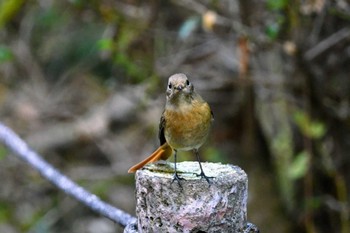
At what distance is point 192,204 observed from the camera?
5.12ft

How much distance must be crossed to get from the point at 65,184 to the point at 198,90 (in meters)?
2.44

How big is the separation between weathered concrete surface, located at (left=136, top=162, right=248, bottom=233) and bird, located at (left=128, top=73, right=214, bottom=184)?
2.15 feet

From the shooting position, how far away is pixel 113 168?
5.80 metres

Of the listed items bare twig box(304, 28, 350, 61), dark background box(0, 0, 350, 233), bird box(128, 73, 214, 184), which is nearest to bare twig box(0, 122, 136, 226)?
bird box(128, 73, 214, 184)

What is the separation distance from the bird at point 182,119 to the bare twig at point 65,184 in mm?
290

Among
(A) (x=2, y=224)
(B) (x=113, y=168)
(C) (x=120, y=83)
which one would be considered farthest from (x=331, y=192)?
(A) (x=2, y=224)

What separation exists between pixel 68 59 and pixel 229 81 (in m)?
2.88

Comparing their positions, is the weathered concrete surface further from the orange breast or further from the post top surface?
the orange breast

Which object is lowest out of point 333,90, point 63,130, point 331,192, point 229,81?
point 331,192

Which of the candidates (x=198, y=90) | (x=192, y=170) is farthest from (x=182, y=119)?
(x=198, y=90)

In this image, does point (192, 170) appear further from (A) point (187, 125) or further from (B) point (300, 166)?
(B) point (300, 166)

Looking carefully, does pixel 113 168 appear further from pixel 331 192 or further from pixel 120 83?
pixel 331 192

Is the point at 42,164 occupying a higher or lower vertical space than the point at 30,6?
lower

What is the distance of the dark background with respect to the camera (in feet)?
12.8
